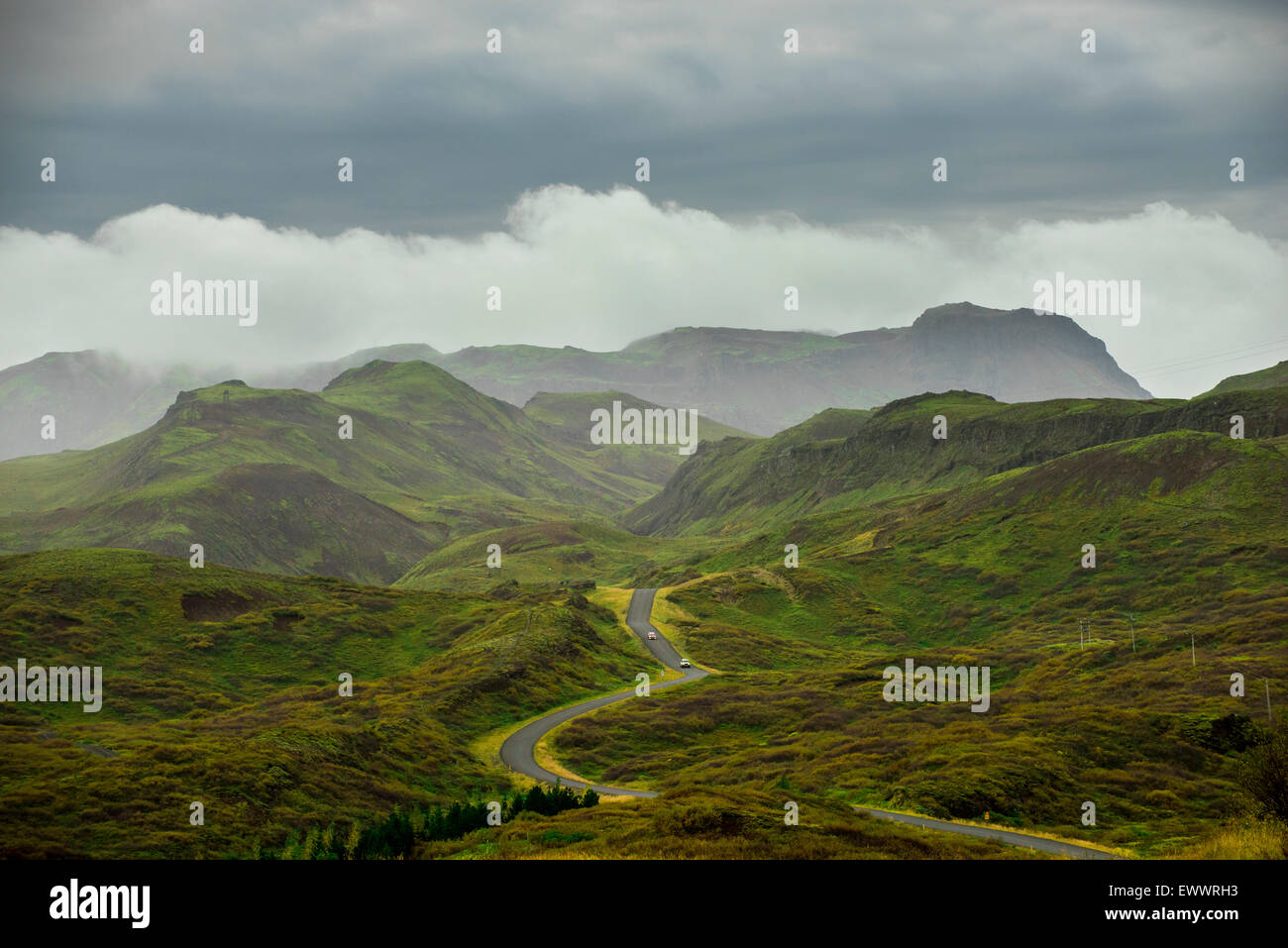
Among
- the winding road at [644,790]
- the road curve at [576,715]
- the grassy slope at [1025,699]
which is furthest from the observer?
the road curve at [576,715]

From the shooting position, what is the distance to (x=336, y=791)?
68562 millimetres

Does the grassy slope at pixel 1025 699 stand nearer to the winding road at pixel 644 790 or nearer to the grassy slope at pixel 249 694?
the winding road at pixel 644 790

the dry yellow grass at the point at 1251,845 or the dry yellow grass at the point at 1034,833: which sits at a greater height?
the dry yellow grass at the point at 1251,845

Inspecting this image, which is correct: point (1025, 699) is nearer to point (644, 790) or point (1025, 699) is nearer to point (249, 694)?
point (644, 790)

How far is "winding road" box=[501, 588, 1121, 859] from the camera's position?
50.5 m

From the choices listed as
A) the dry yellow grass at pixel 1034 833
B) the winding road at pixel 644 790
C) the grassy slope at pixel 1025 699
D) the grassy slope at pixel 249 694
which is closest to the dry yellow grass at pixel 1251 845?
the winding road at pixel 644 790

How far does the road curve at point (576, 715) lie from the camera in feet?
254

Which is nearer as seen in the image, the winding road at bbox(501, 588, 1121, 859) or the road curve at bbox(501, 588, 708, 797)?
the winding road at bbox(501, 588, 1121, 859)

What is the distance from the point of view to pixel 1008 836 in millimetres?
53031

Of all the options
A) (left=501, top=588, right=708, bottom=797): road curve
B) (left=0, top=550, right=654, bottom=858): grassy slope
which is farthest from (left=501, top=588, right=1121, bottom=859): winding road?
(left=0, top=550, right=654, bottom=858): grassy slope

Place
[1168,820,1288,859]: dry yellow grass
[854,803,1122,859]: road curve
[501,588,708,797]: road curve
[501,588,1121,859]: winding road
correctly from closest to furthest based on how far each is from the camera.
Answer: [1168,820,1288,859]: dry yellow grass
[854,803,1122,859]: road curve
[501,588,1121,859]: winding road
[501,588,708,797]: road curve

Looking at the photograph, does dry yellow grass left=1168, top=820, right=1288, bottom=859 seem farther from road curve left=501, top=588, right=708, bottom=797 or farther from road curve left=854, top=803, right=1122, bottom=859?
road curve left=501, top=588, right=708, bottom=797
